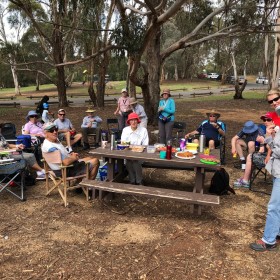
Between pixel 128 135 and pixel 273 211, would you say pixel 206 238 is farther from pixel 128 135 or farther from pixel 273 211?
pixel 128 135

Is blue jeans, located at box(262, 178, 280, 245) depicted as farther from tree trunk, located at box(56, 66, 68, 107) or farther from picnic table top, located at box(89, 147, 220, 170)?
tree trunk, located at box(56, 66, 68, 107)

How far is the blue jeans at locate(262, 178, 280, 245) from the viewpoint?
2867 millimetres

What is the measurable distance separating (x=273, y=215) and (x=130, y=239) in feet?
4.96

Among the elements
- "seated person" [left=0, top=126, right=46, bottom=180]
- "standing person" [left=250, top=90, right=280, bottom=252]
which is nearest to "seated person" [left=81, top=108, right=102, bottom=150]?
"seated person" [left=0, top=126, right=46, bottom=180]

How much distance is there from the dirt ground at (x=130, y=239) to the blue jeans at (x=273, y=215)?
0.60ft

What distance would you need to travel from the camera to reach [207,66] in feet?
238

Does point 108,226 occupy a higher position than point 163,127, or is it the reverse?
point 163,127

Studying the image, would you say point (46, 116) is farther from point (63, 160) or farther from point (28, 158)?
point (63, 160)

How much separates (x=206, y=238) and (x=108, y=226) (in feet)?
3.78

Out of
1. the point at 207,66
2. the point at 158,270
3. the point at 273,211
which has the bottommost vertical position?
the point at 158,270

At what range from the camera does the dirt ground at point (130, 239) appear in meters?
2.74

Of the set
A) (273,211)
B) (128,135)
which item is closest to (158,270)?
(273,211)

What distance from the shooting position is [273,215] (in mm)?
2906

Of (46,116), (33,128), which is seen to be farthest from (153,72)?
(33,128)
